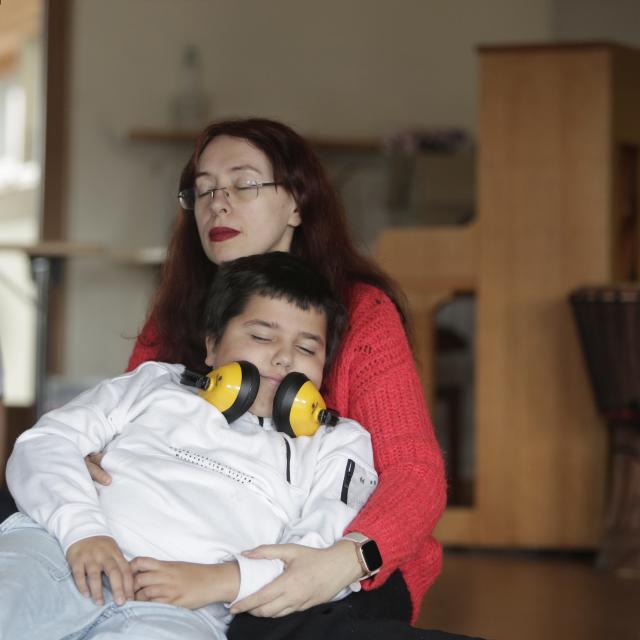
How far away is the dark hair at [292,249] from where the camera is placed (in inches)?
80.3

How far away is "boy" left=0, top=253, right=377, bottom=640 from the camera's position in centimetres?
145

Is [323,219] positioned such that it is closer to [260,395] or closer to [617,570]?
[260,395]

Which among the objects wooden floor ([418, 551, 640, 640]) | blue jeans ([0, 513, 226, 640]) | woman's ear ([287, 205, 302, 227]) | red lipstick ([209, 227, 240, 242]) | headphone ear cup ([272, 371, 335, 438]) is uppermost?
woman's ear ([287, 205, 302, 227])

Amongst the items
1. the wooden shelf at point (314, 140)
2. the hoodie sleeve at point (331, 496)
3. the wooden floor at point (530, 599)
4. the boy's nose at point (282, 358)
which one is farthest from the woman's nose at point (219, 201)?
the wooden shelf at point (314, 140)

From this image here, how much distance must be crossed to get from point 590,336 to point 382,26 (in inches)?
109

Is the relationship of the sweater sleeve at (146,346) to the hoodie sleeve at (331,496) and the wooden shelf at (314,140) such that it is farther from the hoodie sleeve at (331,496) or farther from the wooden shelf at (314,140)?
the wooden shelf at (314,140)

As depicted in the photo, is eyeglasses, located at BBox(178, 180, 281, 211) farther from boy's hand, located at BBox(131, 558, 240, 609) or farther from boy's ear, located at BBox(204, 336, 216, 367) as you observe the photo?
boy's hand, located at BBox(131, 558, 240, 609)

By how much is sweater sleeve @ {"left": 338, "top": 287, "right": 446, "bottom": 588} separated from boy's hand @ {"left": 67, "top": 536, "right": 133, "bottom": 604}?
33cm

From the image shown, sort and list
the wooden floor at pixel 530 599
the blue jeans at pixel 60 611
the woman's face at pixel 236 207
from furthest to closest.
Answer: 1. the wooden floor at pixel 530 599
2. the woman's face at pixel 236 207
3. the blue jeans at pixel 60 611

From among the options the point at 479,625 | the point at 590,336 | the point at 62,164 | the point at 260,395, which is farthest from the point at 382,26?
the point at 260,395

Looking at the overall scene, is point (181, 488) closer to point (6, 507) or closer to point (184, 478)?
point (184, 478)

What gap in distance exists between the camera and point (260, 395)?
1741mm

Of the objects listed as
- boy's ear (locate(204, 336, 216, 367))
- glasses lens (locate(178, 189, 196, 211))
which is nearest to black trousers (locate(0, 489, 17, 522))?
boy's ear (locate(204, 336, 216, 367))

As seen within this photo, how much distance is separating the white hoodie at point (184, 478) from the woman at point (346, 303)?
49 mm
